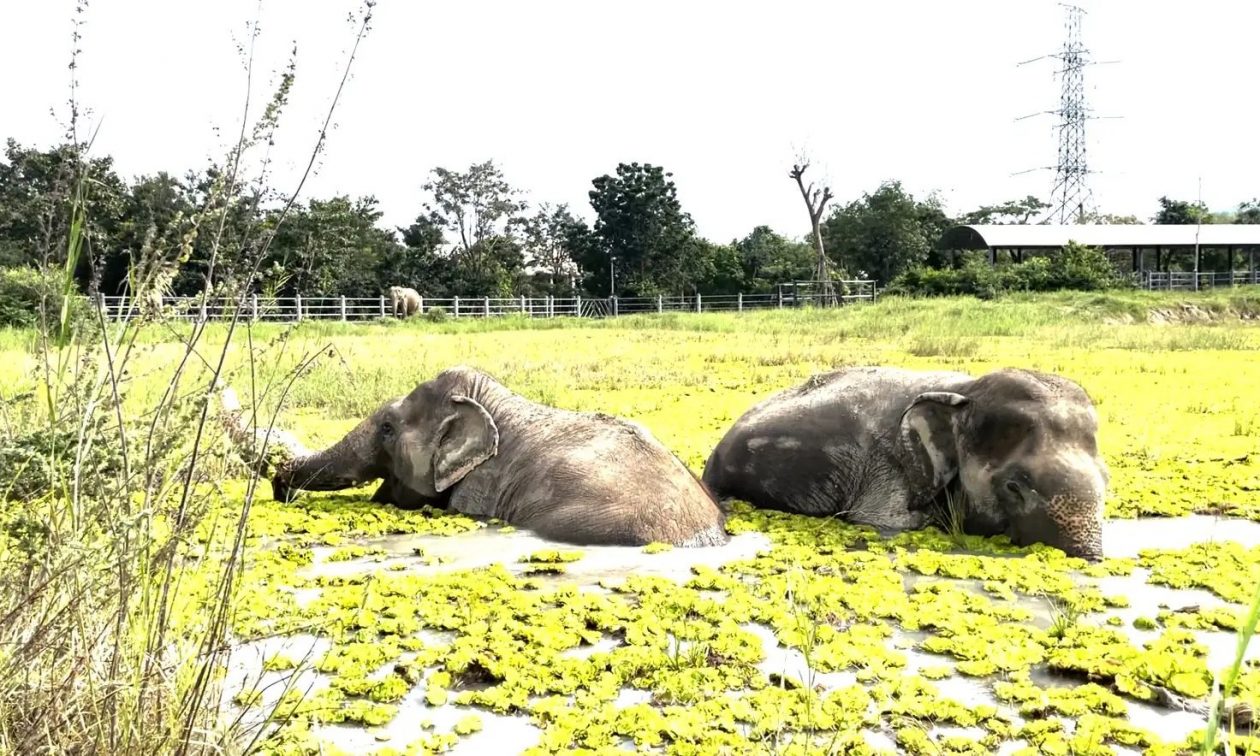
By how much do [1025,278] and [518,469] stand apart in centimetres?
3661

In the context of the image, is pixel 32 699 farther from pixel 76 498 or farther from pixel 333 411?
pixel 333 411

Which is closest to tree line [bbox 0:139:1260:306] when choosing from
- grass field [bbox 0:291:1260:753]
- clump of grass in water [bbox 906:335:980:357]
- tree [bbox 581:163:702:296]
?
tree [bbox 581:163:702:296]

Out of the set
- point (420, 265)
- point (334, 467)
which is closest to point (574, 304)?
point (420, 265)

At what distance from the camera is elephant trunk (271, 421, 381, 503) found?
673 centimetres

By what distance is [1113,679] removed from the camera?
3.68m

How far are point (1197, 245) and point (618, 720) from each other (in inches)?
1852

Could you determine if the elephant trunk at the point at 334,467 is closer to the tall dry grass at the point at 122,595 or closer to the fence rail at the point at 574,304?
the tall dry grass at the point at 122,595

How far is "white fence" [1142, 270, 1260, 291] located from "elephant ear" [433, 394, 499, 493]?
134 feet

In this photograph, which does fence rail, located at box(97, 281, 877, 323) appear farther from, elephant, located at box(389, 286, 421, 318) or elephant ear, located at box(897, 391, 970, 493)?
elephant ear, located at box(897, 391, 970, 493)

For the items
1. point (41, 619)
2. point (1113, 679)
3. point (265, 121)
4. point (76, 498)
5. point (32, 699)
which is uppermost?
point (265, 121)

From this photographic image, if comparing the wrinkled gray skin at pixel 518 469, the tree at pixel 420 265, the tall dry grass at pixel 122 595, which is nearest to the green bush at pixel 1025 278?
the tree at pixel 420 265

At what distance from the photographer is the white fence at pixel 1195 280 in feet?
138

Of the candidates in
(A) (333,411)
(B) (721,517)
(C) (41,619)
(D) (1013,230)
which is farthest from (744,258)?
(C) (41,619)

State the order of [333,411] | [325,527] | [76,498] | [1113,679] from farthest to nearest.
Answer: [333,411], [325,527], [1113,679], [76,498]
